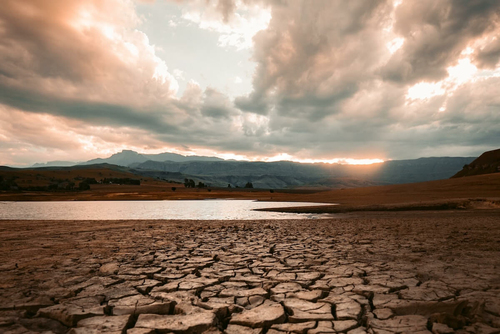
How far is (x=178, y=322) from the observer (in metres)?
3.00

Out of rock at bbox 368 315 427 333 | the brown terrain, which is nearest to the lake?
the brown terrain

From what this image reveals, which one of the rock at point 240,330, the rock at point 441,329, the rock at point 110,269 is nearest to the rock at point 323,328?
the rock at point 240,330

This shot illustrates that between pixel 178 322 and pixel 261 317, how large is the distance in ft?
3.08

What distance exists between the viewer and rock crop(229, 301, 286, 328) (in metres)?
2.94

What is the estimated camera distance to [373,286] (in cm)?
405

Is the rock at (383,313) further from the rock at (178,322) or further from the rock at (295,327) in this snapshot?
the rock at (178,322)

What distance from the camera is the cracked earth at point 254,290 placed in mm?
2932

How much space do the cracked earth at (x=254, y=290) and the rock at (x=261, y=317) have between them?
0.06ft

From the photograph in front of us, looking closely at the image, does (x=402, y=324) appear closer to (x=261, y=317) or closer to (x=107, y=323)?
(x=261, y=317)

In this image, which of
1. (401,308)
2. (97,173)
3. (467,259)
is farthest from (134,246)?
(97,173)

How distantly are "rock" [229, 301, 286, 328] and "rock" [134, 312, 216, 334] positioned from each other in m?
0.29

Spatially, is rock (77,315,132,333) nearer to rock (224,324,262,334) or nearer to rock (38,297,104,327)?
rock (38,297,104,327)

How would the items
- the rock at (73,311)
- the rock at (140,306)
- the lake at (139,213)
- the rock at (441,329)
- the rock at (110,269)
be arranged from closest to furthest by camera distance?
the rock at (441,329) → the rock at (73,311) → the rock at (140,306) → the rock at (110,269) → the lake at (139,213)

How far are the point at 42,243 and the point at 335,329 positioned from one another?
926cm
